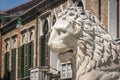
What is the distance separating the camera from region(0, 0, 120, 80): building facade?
52.1ft

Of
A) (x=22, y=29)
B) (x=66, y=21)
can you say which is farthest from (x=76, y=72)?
(x=22, y=29)

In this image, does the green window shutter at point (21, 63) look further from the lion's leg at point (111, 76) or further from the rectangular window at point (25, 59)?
the lion's leg at point (111, 76)

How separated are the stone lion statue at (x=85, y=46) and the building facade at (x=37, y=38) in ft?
40.4

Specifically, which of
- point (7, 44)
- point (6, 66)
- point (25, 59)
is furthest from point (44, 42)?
point (7, 44)

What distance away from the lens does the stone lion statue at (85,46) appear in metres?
2.27

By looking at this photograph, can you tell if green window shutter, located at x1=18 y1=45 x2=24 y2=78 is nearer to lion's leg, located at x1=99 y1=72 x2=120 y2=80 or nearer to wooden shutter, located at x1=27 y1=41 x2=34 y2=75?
wooden shutter, located at x1=27 y1=41 x2=34 y2=75

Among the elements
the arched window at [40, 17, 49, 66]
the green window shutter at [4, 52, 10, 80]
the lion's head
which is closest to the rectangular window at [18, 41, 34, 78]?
the arched window at [40, 17, 49, 66]

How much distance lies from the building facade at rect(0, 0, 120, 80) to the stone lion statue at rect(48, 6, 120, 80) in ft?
40.4

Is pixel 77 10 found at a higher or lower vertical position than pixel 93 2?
lower

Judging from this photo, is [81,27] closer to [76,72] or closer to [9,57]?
[76,72]

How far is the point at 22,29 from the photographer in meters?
24.6

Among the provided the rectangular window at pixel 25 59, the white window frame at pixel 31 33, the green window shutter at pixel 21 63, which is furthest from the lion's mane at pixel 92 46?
the green window shutter at pixel 21 63

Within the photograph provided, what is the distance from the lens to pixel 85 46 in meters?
2.29

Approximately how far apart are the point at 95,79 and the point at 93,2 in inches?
569
